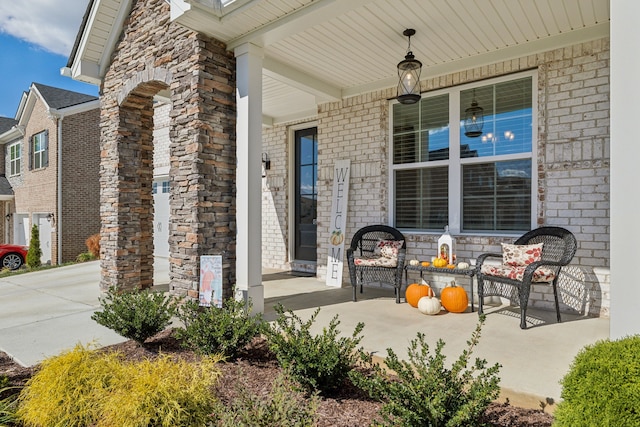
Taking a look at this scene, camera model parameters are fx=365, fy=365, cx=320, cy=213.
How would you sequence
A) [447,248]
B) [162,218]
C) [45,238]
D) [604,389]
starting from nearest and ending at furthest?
[604,389] < [447,248] < [162,218] < [45,238]

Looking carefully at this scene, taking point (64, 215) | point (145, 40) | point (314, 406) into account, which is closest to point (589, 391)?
point (314, 406)

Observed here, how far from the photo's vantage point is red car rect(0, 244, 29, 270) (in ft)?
35.2

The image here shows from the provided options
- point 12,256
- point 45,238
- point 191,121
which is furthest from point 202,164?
point 45,238

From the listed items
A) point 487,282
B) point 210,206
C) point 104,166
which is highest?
point 104,166

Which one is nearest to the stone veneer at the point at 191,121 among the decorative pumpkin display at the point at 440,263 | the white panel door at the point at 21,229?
the decorative pumpkin display at the point at 440,263

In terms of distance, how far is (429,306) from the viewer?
146 inches

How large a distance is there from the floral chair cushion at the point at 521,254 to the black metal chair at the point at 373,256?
109 cm

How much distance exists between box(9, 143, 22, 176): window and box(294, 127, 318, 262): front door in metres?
12.8

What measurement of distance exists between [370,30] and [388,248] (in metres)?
2.49

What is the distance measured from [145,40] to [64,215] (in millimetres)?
9121

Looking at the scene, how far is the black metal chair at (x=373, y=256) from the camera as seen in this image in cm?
434

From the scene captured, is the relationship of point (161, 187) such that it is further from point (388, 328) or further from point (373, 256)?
point (388, 328)

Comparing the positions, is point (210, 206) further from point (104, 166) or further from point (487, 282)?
point (487, 282)

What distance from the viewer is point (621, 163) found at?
1.85 metres
